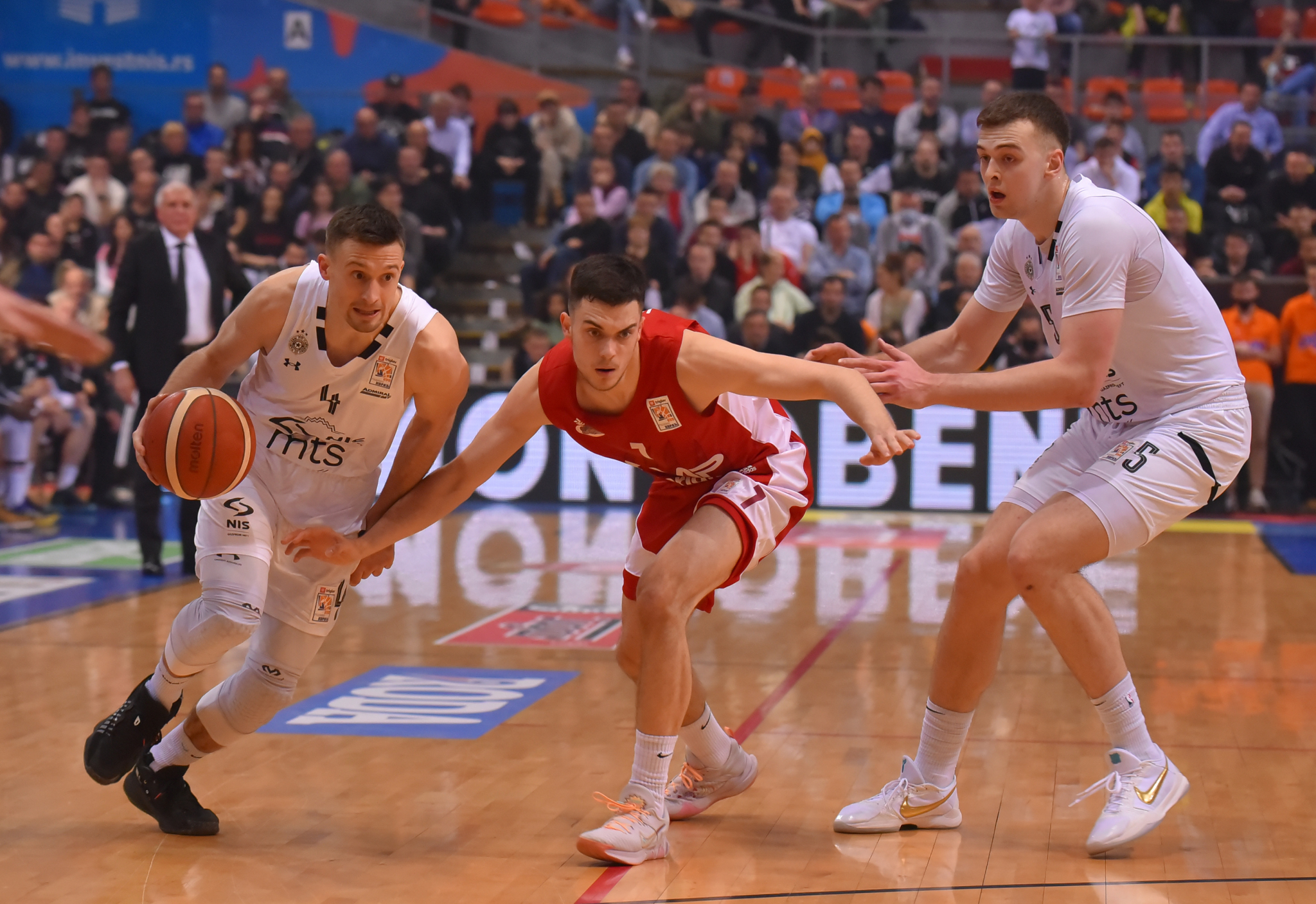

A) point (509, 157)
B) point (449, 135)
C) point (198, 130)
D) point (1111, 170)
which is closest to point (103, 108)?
point (198, 130)

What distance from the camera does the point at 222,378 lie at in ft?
14.9

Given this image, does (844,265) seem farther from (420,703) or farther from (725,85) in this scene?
(420,703)

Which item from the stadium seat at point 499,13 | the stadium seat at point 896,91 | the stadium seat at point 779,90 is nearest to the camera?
the stadium seat at point 896,91

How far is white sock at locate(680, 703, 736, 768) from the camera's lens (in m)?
4.62

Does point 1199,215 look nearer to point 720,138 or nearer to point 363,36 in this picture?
point 720,138

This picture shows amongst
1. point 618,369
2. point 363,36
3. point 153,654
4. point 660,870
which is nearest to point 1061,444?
point 618,369

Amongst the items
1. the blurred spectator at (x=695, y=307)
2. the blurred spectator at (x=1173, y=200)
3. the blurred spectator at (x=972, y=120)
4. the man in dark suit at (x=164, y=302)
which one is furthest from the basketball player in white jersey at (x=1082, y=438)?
the blurred spectator at (x=972, y=120)

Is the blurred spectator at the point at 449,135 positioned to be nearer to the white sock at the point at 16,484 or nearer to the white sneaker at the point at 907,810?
the white sock at the point at 16,484

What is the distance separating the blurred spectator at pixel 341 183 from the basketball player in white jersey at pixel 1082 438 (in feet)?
37.9

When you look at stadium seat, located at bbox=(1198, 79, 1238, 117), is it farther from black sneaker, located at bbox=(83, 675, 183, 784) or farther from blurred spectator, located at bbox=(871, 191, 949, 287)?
black sneaker, located at bbox=(83, 675, 183, 784)

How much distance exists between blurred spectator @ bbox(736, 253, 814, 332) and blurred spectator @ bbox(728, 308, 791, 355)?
0.18 metres

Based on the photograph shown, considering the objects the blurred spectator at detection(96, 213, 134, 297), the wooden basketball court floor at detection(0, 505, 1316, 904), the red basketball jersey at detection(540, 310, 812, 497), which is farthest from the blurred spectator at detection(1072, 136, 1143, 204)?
the red basketball jersey at detection(540, 310, 812, 497)

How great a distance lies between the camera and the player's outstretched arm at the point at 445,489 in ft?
14.3

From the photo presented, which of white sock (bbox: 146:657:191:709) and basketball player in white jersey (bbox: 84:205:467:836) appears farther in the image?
white sock (bbox: 146:657:191:709)
